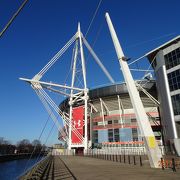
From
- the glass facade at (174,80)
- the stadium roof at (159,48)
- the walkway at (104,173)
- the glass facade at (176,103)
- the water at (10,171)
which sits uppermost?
the stadium roof at (159,48)

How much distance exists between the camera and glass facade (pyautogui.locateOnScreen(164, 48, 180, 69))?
41.7m

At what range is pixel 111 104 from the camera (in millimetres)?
68000

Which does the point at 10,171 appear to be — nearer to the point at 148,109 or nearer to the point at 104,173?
the point at 104,173

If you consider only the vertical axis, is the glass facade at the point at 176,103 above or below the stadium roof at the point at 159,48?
below

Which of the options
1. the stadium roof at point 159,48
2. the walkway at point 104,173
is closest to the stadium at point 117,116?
the stadium roof at point 159,48

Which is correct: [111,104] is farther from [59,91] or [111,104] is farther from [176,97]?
[176,97]

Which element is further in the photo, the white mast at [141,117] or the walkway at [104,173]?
the white mast at [141,117]

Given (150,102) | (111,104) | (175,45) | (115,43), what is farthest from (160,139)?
(115,43)

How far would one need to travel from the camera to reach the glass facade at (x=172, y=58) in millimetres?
41719

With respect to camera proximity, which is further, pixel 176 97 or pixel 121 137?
pixel 121 137

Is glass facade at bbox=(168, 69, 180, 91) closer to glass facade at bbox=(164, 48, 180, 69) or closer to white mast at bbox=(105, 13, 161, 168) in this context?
glass facade at bbox=(164, 48, 180, 69)

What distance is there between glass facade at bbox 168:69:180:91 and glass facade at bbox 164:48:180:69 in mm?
1601

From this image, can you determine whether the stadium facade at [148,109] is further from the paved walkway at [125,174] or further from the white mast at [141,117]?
the paved walkway at [125,174]

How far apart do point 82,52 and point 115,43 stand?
126ft
